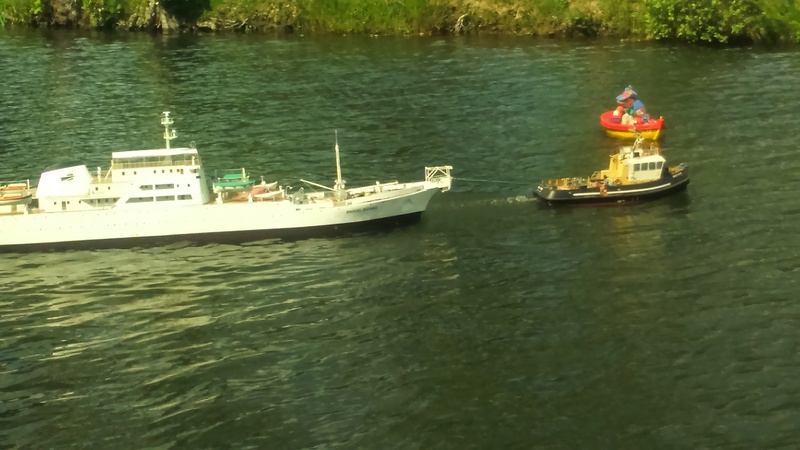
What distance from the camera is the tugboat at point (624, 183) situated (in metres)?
74.6

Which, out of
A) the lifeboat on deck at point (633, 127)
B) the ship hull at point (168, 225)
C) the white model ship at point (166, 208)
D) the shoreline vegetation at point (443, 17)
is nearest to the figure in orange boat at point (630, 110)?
the lifeboat on deck at point (633, 127)

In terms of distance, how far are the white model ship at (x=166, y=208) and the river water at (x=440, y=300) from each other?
162 cm

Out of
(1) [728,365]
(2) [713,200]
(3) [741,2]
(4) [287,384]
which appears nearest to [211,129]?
(2) [713,200]

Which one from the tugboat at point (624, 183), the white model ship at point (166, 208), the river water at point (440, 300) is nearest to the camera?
the river water at point (440, 300)

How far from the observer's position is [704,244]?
6656cm

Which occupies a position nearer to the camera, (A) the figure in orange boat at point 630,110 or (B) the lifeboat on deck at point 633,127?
(B) the lifeboat on deck at point 633,127

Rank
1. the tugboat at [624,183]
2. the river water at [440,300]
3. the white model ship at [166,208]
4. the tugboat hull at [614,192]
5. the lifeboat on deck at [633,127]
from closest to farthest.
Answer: the river water at [440,300] < the white model ship at [166,208] < the tugboat hull at [614,192] < the tugboat at [624,183] < the lifeboat on deck at [633,127]

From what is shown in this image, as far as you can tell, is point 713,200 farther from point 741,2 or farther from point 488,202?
point 741,2

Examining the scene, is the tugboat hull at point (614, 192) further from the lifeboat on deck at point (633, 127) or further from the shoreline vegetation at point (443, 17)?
the shoreline vegetation at point (443, 17)

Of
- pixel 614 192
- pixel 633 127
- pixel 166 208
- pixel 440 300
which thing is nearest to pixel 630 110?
pixel 633 127

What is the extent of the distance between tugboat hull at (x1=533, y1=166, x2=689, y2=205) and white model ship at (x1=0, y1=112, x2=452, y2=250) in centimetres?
725

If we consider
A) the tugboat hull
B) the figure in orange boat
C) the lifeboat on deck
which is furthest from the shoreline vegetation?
the tugboat hull

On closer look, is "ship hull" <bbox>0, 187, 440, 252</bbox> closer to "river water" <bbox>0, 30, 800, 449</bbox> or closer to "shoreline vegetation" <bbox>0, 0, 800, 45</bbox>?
"river water" <bbox>0, 30, 800, 449</bbox>

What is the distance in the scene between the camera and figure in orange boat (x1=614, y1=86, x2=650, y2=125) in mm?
91938
